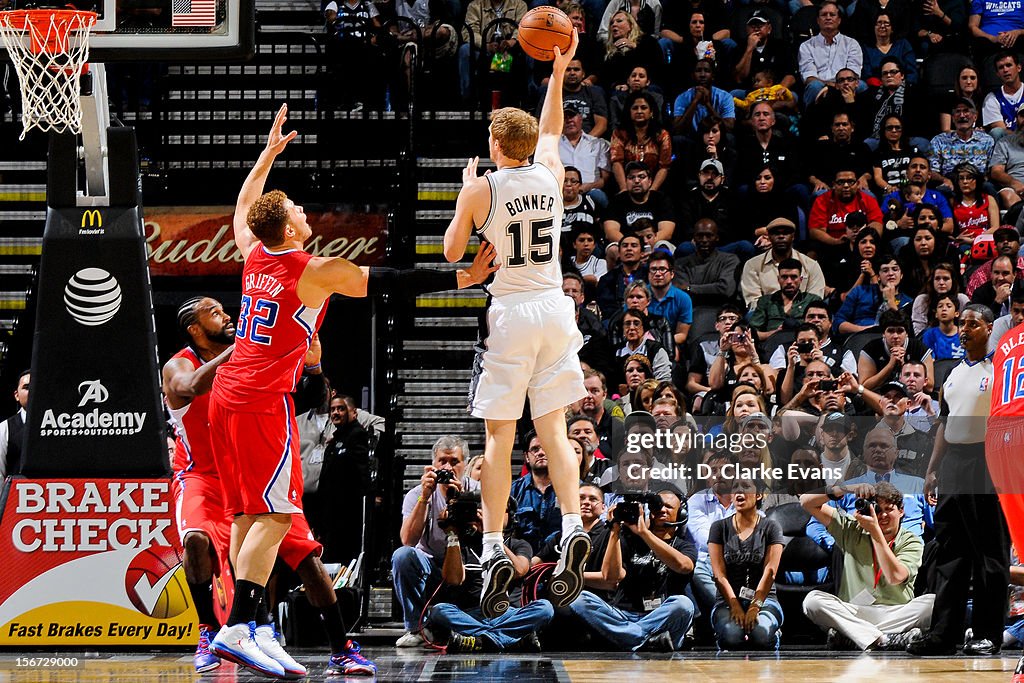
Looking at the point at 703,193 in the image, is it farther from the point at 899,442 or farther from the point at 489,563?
the point at 489,563

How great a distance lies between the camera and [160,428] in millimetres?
8930

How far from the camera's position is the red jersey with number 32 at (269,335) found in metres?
7.02

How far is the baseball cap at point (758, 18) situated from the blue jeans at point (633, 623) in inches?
278

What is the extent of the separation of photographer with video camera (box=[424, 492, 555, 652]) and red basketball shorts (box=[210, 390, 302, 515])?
2.33m

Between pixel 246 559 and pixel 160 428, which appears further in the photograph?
pixel 160 428

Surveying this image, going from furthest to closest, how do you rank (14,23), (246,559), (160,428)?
(160,428) < (14,23) < (246,559)

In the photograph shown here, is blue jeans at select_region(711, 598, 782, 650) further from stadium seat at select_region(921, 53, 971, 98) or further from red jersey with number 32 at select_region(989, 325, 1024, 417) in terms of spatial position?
stadium seat at select_region(921, 53, 971, 98)

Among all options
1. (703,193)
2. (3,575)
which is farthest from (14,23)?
(703,193)

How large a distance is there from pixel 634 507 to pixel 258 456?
3.36m

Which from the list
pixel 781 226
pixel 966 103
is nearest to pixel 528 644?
pixel 781 226

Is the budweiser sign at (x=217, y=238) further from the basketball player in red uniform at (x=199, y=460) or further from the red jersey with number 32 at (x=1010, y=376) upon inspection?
the red jersey with number 32 at (x=1010, y=376)

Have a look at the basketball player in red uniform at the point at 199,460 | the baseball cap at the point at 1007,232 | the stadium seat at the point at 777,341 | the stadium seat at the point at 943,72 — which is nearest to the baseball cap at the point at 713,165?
the stadium seat at the point at 777,341

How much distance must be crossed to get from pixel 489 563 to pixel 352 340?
743cm

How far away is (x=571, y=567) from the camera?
6492 mm
